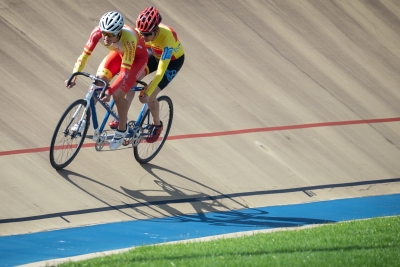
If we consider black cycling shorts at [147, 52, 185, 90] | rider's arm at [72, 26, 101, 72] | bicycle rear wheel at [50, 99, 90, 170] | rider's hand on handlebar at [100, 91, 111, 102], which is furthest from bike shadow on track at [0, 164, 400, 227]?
rider's arm at [72, 26, 101, 72]

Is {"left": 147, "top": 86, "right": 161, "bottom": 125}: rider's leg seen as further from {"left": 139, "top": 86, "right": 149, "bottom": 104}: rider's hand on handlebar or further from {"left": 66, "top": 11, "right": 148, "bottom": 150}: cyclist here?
{"left": 66, "top": 11, "right": 148, "bottom": 150}: cyclist

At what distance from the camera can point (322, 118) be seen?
33.4 feet

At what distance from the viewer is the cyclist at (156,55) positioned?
7.37 m

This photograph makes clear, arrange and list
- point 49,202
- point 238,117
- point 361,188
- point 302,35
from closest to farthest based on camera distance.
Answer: point 49,202
point 361,188
point 238,117
point 302,35

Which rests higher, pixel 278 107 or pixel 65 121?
pixel 278 107

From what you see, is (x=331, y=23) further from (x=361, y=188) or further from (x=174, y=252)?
(x=174, y=252)

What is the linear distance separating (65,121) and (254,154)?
2.67 metres

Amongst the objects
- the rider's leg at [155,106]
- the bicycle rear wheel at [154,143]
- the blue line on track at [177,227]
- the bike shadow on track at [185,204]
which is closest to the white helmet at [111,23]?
the rider's leg at [155,106]

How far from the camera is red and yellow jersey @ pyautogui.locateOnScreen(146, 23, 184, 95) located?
24.3 feet

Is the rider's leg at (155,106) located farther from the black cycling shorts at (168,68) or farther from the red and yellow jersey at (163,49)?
the red and yellow jersey at (163,49)

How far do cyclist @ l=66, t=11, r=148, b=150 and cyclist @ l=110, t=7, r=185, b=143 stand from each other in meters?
0.15

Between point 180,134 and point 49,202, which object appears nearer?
point 49,202

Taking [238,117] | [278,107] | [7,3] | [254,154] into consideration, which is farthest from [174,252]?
[7,3]

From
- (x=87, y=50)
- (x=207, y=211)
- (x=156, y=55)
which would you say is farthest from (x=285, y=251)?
(x=156, y=55)
